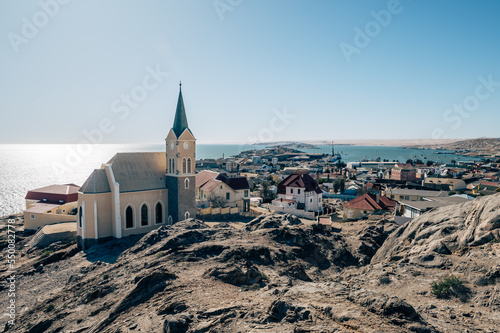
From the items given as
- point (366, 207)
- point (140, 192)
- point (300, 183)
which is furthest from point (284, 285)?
point (300, 183)

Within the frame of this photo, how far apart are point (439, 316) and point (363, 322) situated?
328 cm

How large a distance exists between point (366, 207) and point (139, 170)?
90.0ft

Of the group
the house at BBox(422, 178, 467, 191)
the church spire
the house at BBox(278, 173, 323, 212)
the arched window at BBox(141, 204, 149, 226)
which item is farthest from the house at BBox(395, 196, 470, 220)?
the house at BBox(422, 178, 467, 191)

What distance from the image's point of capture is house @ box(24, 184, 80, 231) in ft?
125

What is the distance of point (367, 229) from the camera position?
28250 millimetres

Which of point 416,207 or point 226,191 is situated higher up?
point 416,207

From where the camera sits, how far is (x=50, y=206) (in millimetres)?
40531

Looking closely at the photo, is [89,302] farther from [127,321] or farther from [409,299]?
[409,299]

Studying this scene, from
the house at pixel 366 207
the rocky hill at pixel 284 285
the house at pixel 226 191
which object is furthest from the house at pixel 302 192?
the rocky hill at pixel 284 285

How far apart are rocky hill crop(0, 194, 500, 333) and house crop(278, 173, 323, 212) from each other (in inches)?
913


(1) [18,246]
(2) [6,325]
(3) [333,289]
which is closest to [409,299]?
(3) [333,289]

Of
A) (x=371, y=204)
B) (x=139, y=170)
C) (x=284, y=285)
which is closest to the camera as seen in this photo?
(x=284, y=285)

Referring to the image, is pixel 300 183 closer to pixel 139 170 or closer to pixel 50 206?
pixel 139 170

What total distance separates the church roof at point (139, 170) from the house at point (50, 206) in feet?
36.5
